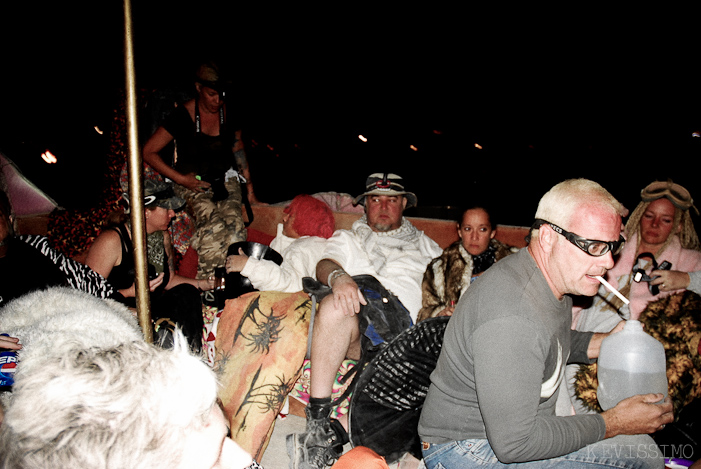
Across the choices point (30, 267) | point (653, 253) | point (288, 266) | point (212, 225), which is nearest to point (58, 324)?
point (30, 267)

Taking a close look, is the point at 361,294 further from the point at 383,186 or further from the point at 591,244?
the point at 591,244

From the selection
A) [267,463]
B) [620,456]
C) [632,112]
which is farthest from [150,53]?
[632,112]

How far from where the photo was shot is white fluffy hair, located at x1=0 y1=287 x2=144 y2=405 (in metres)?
0.97

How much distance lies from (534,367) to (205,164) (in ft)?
9.65

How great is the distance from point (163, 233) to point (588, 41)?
823cm

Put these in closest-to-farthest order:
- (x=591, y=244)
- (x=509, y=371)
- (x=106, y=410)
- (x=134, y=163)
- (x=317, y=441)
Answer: (x=106, y=410) < (x=134, y=163) < (x=509, y=371) < (x=591, y=244) < (x=317, y=441)

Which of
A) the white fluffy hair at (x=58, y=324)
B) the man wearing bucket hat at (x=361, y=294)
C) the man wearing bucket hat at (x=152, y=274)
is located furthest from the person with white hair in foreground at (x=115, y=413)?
the man wearing bucket hat at (x=152, y=274)

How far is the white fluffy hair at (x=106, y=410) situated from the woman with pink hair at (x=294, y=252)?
208 centimetres

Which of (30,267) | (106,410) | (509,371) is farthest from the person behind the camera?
(30,267)

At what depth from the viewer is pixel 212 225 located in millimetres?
3467

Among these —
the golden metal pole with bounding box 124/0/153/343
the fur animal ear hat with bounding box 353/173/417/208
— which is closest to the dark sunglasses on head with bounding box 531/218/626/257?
the golden metal pole with bounding box 124/0/153/343

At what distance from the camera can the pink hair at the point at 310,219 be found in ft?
11.3

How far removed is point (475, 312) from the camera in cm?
152

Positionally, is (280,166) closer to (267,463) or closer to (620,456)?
(267,463)
